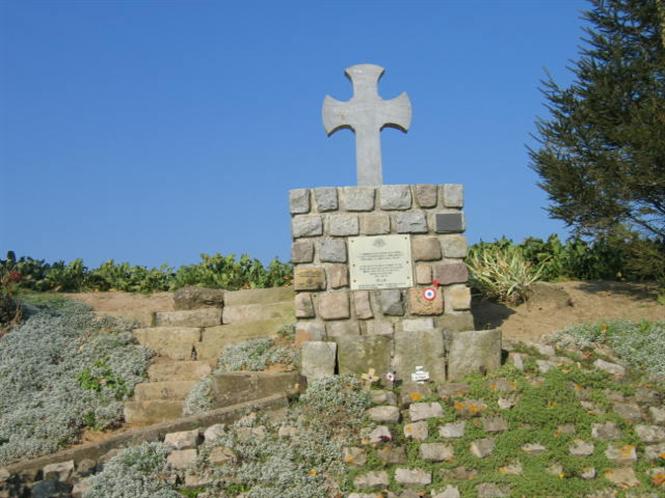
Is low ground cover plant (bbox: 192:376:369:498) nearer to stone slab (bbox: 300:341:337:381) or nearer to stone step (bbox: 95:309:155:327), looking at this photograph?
stone slab (bbox: 300:341:337:381)

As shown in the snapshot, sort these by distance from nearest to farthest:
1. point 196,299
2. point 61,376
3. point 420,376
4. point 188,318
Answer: point 420,376 → point 61,376 → point 188,318 → point 196,299

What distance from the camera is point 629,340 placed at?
26.6 ft

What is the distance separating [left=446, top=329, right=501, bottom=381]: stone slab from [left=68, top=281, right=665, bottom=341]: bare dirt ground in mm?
1378

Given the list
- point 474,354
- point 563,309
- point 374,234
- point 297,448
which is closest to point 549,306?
point 563,309

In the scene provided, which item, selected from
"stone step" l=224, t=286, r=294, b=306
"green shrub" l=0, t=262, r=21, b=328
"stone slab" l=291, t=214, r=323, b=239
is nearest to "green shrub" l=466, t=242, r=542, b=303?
"stone step" l=224, t=286, r=294, b=306

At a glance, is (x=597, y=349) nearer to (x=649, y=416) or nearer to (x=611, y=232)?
(x=649, y=416)

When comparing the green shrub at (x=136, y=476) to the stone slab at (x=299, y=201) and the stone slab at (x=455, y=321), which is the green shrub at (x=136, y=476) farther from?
the stone slab at (x=455, y=321)

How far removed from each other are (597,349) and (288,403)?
337 cm

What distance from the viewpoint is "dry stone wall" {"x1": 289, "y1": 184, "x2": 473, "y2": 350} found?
26.5 ft

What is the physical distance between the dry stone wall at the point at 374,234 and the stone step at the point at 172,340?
5.35 ft

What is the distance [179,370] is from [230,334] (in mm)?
842

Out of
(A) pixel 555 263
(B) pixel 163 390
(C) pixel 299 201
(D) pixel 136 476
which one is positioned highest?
(C) pixel 299 201

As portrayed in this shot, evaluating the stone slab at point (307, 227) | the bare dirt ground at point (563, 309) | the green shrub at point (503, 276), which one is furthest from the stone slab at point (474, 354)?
the green shrub at point (503, 276)

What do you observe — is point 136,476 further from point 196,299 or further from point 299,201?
point 196,299
